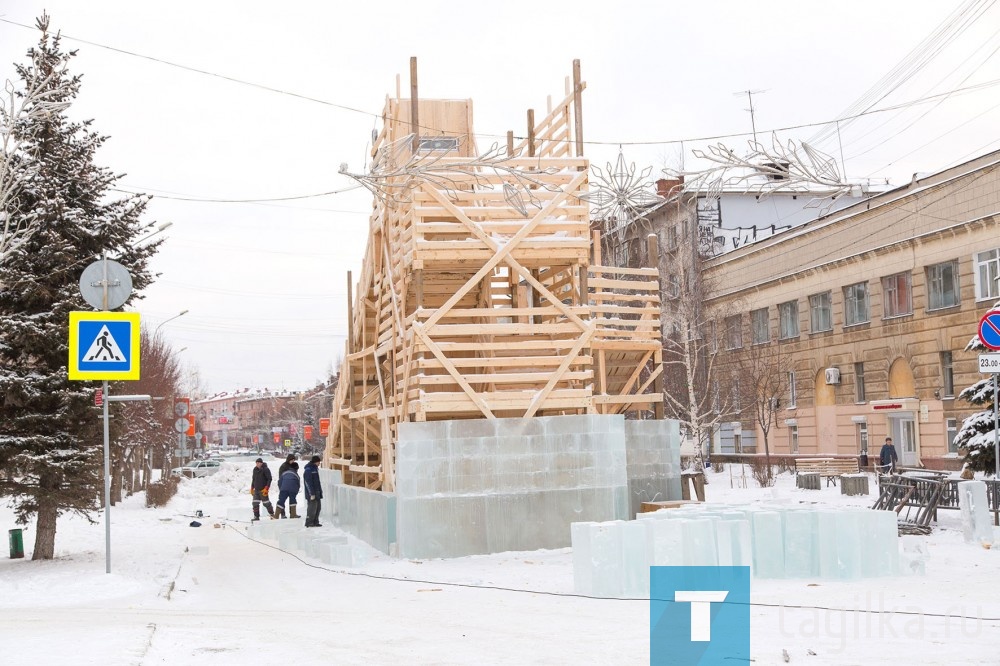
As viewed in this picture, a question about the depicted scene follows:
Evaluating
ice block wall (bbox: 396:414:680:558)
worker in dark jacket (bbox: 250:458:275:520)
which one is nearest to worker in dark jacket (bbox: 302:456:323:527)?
worker in dark jacket (bbox: 250:458:275:520)

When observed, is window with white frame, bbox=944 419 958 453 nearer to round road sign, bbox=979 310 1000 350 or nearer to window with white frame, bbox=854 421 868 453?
window with white frame, bbox=854 421 868 453

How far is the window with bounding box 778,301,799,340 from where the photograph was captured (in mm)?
48938

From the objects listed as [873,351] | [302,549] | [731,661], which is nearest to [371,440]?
[302,549]

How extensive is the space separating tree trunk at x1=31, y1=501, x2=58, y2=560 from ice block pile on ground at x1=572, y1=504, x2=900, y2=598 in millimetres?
9152

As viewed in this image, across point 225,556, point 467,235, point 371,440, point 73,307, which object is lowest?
point 225,556

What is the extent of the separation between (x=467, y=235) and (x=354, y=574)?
267 inches

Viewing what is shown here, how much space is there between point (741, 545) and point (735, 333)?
38.8 m

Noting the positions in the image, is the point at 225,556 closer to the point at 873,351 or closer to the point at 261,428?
the point at 873,351

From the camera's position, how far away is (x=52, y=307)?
16.5m

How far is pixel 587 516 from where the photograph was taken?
17.6 metres

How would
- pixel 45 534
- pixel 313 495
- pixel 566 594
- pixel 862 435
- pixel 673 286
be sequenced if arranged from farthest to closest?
pixel 862 435
pixel 673 286
pixel 313 495
pixel 45 534
pixel 566 594

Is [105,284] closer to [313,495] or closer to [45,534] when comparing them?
[45,534]

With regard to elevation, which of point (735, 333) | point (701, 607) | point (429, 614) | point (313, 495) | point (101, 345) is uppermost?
point (735, 333)

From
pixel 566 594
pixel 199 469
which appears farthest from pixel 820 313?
pixel 199 469
